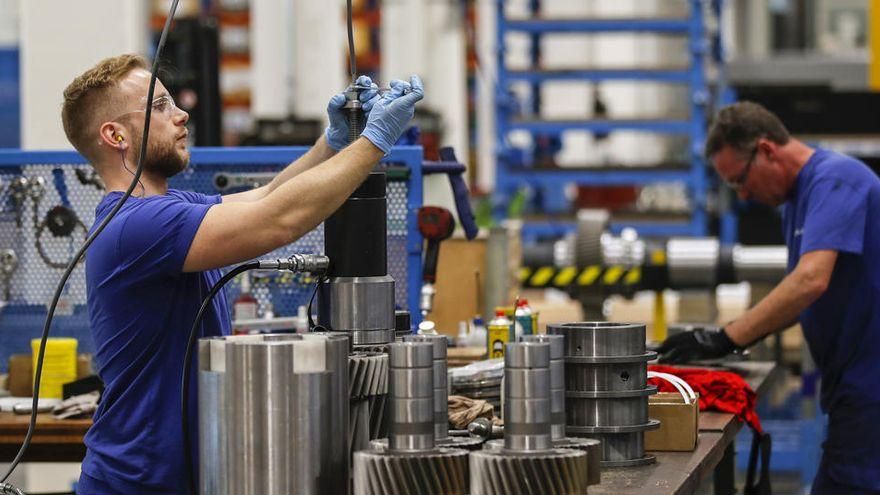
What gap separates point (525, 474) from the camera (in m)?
1.78

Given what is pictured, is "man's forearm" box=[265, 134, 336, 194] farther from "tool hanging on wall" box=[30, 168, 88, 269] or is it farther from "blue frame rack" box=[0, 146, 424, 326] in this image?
"tool hanging on wall" box=[30, 168, 88, 269]

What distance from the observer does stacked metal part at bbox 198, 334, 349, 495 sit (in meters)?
1.80

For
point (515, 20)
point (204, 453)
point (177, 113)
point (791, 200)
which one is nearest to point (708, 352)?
→ point (791, 200)

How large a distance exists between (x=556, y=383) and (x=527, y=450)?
0.22 meters

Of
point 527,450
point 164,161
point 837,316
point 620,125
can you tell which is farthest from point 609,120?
point 527,450

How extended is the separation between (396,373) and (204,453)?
0.28 m

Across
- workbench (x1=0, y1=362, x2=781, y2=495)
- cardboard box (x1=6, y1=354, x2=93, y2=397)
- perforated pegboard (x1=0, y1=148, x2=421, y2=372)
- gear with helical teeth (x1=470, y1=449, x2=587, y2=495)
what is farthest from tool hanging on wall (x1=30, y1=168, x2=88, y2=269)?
gear with helical teeth (x1=470, y1=449, x2=587, y2=495)

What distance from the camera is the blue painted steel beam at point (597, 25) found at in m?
7.90

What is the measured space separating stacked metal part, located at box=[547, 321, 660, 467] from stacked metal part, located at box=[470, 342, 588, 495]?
14.3 inches

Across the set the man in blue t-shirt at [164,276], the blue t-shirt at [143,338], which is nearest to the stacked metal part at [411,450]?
the man in blue t-shirt at [164,276]

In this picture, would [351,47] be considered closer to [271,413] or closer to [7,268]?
[271,413]

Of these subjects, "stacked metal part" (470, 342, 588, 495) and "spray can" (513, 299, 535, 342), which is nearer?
"stacked metal part" (470, 342, 588, 495)

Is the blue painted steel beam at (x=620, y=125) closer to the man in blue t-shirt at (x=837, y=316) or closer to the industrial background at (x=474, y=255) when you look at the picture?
the industrial background at (x=474, y=255)

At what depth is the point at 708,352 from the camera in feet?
11.5
